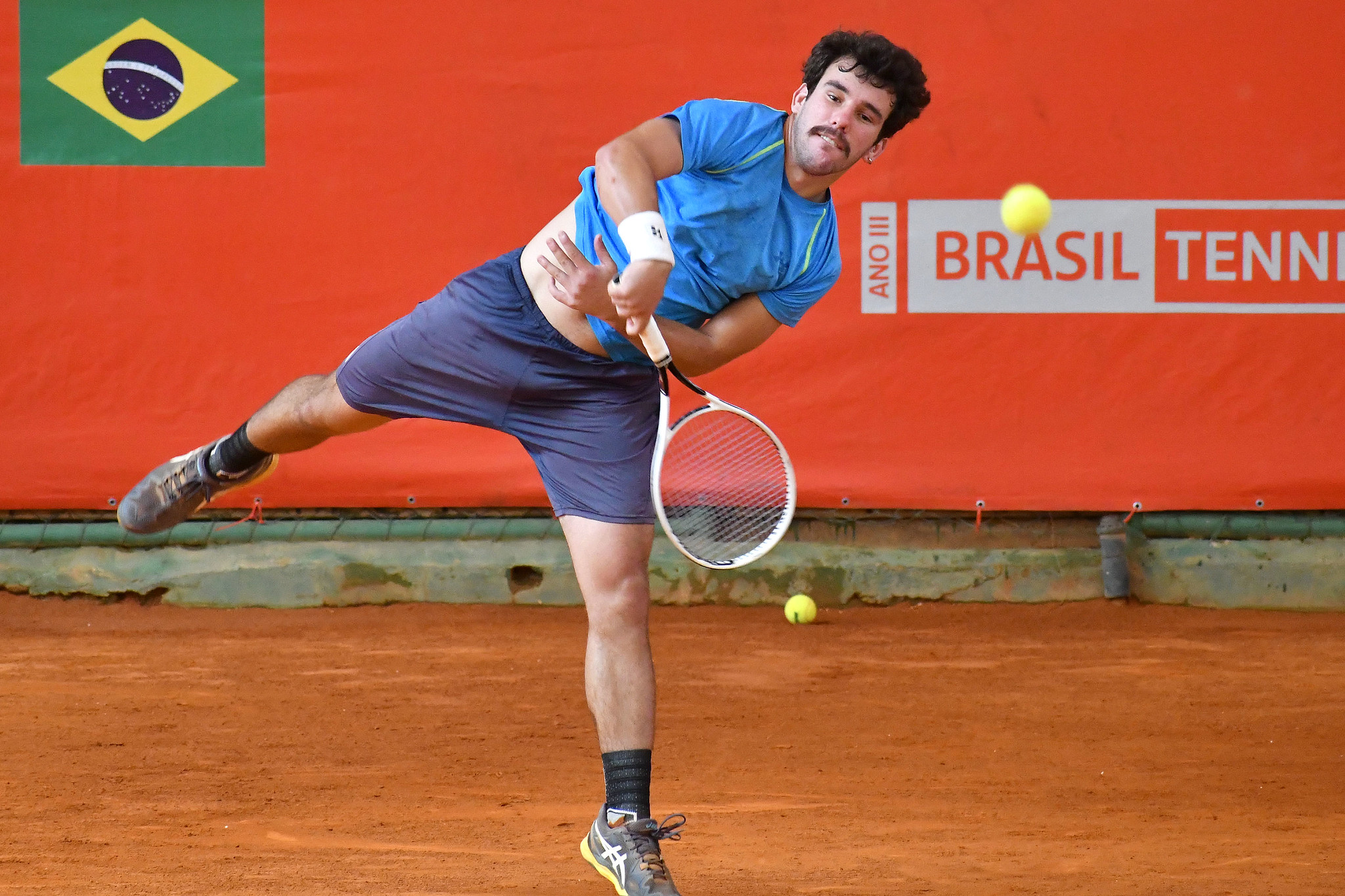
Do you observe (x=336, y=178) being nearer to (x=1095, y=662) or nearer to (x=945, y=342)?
(x=945, y=342)

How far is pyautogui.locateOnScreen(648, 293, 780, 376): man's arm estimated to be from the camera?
2668 mm

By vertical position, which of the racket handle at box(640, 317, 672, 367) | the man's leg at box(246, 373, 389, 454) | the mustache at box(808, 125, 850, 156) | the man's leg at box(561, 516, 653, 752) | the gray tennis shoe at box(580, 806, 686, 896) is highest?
the mustache at box(808, 125, 850, 156)

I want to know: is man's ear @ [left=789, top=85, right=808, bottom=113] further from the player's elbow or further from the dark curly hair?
the player's elbow

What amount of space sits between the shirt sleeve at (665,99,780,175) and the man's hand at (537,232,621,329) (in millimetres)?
245

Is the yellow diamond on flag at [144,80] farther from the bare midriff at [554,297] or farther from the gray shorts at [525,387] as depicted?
the bare midriff at [554,297]

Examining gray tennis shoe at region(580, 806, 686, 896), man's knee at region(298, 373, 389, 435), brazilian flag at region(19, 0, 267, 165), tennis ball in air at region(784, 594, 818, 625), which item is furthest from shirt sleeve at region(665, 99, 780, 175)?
brazilian flag at region(19, 0, 267, 165)

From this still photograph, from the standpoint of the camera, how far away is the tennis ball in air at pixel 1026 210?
477cm

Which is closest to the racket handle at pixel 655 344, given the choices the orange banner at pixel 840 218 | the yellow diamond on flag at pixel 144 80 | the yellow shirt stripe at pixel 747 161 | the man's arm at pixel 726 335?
the man's arm at pixel 726 335

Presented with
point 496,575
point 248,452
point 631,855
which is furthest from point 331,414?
point 496,575

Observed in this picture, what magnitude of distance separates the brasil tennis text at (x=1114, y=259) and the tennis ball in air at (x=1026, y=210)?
14.9 inches

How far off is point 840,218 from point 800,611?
150cm

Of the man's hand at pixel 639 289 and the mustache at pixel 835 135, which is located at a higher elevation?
the mustache at pixel 835 135

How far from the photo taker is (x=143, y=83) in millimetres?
5262

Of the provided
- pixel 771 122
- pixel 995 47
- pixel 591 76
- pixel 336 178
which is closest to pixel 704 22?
pixel 591 76
